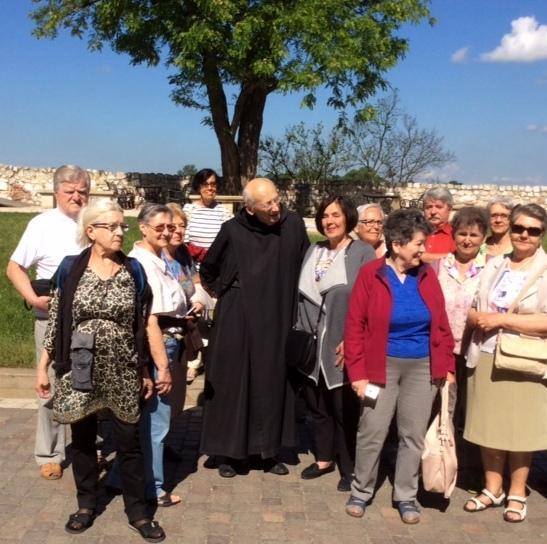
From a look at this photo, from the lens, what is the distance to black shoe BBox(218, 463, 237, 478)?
4.56 meters

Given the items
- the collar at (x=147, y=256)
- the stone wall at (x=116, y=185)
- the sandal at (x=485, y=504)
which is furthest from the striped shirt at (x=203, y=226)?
the stone wall at (x=116, y=185)

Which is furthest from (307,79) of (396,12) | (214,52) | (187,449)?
(187,449)

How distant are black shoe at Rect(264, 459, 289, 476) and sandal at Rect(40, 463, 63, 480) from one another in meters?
1.35

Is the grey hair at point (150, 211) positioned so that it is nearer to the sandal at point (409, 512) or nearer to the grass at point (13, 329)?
the sandal at point (409, 512)

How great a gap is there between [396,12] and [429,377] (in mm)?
17904

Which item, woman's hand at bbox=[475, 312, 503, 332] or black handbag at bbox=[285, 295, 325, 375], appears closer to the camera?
woman's hand at bbox=[475, 312, 503, 332]

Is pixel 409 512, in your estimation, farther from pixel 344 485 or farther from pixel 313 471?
pixel 313 471

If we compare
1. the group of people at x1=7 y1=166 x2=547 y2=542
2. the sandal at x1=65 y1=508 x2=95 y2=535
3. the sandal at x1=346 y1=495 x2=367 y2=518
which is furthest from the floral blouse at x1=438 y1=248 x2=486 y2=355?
the sandal at x1=65 y1=508 x2=95 y2=535

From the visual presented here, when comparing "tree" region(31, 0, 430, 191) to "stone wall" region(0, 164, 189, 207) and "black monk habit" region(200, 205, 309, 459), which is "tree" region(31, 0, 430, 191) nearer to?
"stone wall" region(0, 164, 189, 207)

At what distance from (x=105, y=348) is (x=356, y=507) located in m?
1.75

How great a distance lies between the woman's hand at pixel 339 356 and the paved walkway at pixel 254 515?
814 mm

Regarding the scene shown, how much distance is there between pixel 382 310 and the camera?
377cm

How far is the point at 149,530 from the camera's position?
12.0 ft

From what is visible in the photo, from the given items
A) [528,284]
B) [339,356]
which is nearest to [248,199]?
[339,356]
